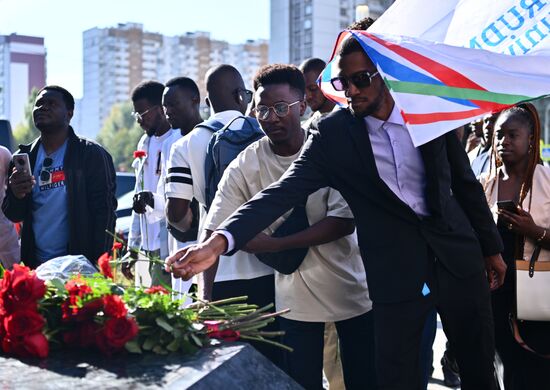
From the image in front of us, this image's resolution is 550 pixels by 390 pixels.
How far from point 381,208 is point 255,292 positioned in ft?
3.79

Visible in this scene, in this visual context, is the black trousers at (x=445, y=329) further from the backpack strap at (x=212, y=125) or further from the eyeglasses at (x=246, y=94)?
the eyeglasses at (x=246, y=94)

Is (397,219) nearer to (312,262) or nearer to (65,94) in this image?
(312,262)

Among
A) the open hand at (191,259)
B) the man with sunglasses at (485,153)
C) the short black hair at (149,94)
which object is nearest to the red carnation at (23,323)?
the open hand at (191,259)

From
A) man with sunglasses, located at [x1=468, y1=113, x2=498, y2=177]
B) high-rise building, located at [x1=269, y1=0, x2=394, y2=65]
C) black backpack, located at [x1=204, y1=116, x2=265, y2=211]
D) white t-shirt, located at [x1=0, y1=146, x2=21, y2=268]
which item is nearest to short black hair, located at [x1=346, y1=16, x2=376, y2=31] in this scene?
black backpack, located at [x1=204, y1=116, x2=265, y2=211]

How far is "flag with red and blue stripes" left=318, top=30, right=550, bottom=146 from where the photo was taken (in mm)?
4012

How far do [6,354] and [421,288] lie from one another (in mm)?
1809

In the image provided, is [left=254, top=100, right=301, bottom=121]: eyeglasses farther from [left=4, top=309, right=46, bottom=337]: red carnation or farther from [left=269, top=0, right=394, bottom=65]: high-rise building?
[left=269, top=0, right=394, bottom=65]: high-rise building

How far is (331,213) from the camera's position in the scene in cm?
460

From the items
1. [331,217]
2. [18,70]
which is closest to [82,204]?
[331,217]

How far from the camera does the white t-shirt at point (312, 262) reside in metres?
4.65

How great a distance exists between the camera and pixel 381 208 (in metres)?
4.00

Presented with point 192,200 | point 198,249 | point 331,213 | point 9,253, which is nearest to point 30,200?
point 9,253

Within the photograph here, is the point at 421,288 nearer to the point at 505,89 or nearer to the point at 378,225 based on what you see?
the point at 378,225

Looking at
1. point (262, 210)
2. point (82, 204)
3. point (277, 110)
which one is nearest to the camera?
point (262, 210)
